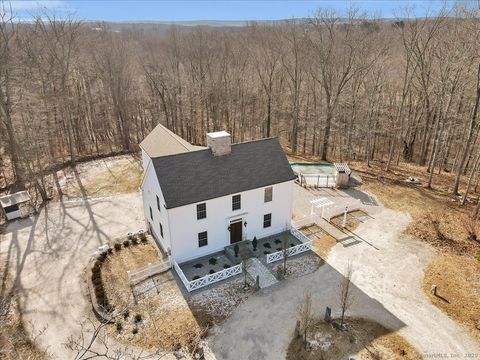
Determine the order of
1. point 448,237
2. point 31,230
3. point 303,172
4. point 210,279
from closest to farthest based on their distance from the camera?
point 210,279
point 448,237
point 31,230
point 303,172

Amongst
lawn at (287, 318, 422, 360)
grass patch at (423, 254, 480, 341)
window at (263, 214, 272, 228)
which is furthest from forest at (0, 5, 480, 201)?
lawn at (287, 318, 422, 360)

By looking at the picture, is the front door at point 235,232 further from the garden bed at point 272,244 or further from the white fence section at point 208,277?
the white fence section at point 208,277

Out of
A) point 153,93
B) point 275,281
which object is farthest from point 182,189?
point 153,93

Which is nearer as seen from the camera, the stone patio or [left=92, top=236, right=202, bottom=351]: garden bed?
[left=92, top=236, right=202, bottom=351]: garden bed

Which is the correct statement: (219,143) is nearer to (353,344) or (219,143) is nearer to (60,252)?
(353,344)

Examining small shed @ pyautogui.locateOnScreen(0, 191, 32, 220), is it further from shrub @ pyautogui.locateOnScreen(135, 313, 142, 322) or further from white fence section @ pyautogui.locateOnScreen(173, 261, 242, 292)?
shrub @ pyautogui.locateOnScreen(135, 313, 142, 322)

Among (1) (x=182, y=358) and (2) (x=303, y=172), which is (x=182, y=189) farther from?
(2) (x=303, y=172)
